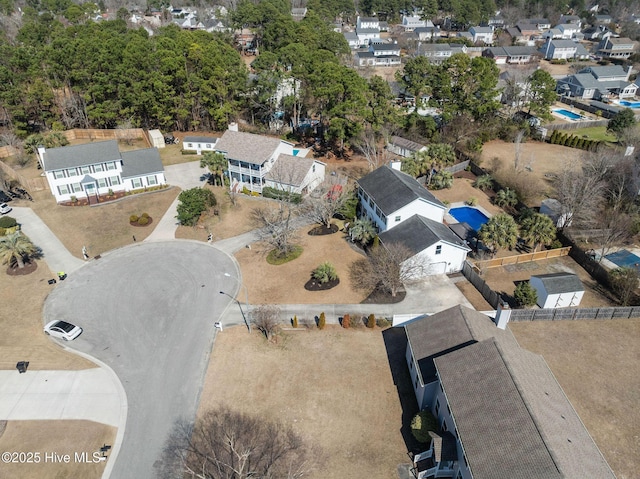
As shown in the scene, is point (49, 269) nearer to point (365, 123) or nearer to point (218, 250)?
point (218, 250)

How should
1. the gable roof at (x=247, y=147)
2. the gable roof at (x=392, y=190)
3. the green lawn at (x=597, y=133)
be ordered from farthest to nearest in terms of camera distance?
1. the green lawn at (x=597, y=133)
2. the gable roof at (x=247, y=147)
3. the gable roof at (x=392, y=190)

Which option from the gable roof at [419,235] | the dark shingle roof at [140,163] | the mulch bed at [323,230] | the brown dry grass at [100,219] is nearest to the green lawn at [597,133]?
the gable roof at [419,235]

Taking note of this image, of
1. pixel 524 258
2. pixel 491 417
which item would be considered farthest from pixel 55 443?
pixel 524 258

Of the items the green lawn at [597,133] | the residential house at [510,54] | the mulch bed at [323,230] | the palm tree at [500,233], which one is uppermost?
the residential house at [510,54]

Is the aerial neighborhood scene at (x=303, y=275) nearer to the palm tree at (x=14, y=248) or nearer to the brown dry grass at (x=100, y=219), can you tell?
the palm tree at (x=14, y=248)

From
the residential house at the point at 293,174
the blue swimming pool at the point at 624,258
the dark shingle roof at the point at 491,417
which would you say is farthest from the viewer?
the residential house at the point at 293,174

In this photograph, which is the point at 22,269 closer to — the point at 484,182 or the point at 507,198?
the point at 507,198

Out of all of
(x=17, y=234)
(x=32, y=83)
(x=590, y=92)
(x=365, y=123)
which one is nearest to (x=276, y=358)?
(x=17, y=234)
